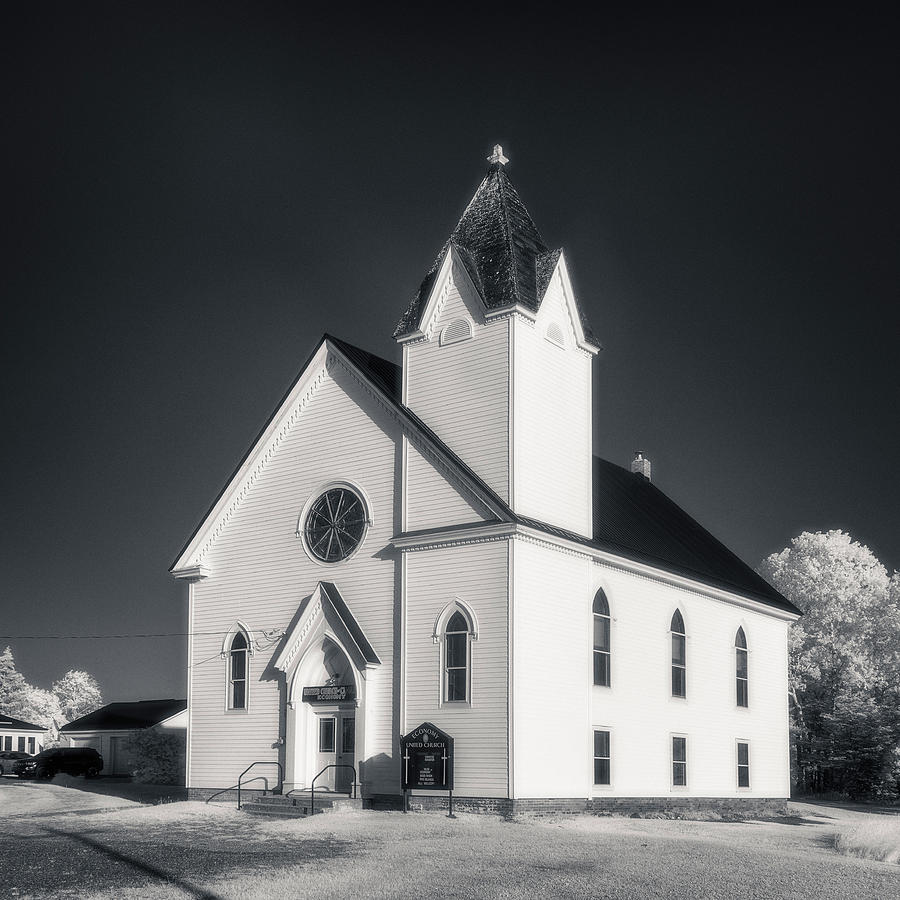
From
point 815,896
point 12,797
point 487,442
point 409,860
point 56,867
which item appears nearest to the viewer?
point 815,896

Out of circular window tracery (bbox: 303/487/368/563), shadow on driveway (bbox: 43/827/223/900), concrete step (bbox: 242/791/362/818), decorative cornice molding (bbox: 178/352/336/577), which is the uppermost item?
decorative cornice molding (bbox: 178/352/336/577)

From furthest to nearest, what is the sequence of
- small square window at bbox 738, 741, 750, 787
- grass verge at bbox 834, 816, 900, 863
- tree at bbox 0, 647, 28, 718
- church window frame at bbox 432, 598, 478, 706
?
1. tree at bbox 0, 647, 28, 718
2. small square window at bbox 738, 741, 750, 787
3. church window frame at bbox 432, 598, 478, 706
4. grass verge at bbox 834, 816, 900, 863

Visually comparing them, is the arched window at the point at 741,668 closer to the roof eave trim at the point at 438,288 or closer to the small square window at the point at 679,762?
the small square window at the point at 679,762

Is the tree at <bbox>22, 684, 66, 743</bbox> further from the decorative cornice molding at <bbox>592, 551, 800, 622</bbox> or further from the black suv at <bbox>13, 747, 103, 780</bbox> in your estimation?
the decorative cornice molding at <bbox>592, 551, 800, 622</bbox>

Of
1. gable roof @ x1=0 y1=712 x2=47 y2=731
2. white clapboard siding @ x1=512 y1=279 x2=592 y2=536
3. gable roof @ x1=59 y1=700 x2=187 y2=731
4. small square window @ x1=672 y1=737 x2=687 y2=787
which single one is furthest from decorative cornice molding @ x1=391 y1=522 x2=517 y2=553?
gable roof @ x1=0 y1=712 x2=47 y2=731

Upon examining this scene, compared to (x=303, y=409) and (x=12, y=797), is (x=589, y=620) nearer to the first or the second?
(x=303, y=409)

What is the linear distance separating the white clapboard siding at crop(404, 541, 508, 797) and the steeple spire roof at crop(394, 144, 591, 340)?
265 inches

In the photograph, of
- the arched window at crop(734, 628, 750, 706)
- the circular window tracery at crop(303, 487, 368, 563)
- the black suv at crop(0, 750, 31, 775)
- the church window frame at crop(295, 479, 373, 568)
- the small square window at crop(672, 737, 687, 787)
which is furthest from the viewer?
the black suv at crop(0, 750, 31, 775)

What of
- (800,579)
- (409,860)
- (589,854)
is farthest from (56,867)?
(800,579)

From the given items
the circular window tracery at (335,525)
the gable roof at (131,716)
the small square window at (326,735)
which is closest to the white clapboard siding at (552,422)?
the circular window tracery at (335,525)

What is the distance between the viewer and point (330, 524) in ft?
116

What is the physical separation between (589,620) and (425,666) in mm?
4840

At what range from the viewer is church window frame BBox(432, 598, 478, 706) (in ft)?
103

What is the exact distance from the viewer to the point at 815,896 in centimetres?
1820
